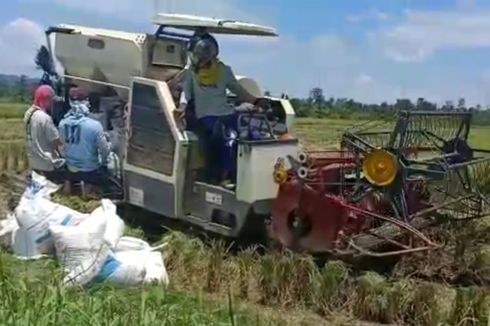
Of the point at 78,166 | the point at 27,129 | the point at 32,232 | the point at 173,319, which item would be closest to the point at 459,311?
the point at 173,319

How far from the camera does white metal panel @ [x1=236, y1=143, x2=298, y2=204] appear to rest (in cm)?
857

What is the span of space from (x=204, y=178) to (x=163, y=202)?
1.53ft

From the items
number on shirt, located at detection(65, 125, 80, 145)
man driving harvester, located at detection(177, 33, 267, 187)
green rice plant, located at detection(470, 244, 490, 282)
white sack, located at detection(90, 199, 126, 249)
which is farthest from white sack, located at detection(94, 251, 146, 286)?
number on shirt, located at detection(65, 125, 80, 145)

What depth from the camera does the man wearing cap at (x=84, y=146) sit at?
9906 millimetres

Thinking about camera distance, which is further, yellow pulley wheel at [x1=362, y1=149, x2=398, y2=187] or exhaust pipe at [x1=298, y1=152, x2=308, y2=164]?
exhaust pipe at [x1=298, y1=152, x2=308, y2=164]

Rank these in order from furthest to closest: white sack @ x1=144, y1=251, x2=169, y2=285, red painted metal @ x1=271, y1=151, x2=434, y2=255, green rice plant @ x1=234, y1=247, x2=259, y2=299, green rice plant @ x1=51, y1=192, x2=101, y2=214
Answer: green rice plant @ x1=51, y1=192, x2=101, y2=214, red painted metal @ x1=271, y1=151, x2=434, y2=255, green rice plant @ x1=234, y1=247, x2=259, y2=299, white sack @ x1=144, y1=251, x2=169, y2=285

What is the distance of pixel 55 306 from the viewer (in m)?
4.71

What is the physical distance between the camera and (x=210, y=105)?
30.5ft

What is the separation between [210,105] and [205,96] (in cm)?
10

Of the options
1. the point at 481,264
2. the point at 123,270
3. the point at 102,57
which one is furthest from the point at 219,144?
the point at 481,264

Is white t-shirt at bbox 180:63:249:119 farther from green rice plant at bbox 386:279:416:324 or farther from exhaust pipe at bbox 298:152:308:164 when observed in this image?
green rice plant at bbox 386:279:416:324

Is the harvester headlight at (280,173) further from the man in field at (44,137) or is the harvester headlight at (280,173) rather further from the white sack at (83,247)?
the man in field at (44,137)

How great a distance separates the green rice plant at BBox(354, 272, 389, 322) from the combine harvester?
33.0 inches

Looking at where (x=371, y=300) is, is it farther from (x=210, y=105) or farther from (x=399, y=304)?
(x=210, y=105)
